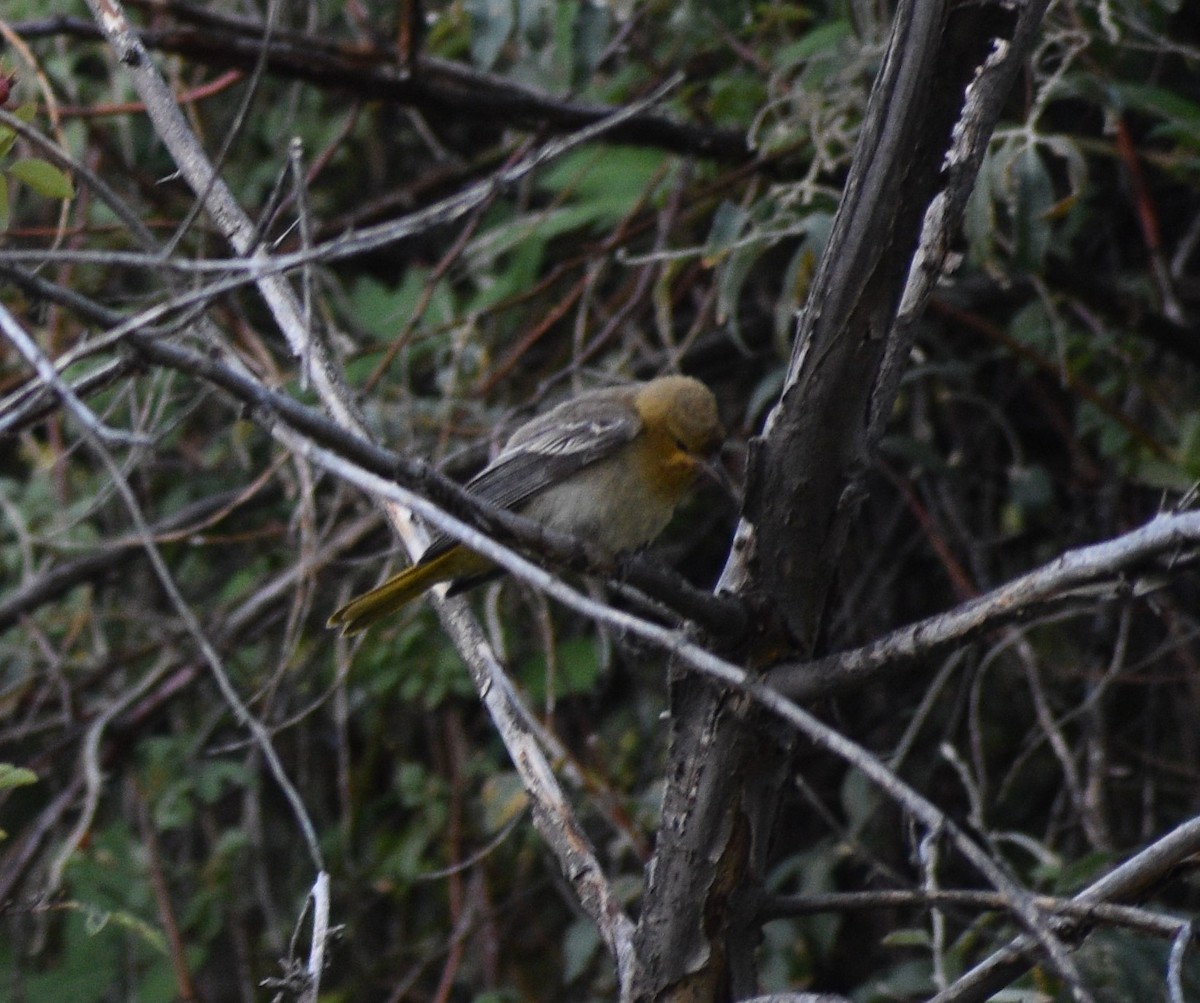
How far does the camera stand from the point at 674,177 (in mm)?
4449

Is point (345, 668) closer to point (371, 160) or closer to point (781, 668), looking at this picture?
point (781, 668)

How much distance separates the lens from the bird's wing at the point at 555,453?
143 inches

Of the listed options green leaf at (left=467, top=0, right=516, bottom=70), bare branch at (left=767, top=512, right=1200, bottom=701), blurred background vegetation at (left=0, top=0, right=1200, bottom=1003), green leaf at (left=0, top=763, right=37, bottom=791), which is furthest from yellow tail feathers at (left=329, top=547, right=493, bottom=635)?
green leaf at (left=467, top=0, right=516, bottom=70)

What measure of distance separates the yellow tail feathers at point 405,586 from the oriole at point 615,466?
0.08 m

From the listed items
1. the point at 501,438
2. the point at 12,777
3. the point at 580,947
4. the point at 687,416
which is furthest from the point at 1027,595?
the point at 580,947

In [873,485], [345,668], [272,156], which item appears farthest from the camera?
[272,156]

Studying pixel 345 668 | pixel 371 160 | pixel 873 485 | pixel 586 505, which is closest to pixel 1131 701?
pixel 873 485

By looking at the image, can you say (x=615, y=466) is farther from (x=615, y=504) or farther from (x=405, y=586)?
(x=405, y=586)

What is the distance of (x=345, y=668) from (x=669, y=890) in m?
1.51

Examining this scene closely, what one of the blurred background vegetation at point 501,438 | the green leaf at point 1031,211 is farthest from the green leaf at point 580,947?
the green leaf at point 1031,211

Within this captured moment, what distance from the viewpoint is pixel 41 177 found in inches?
85.7

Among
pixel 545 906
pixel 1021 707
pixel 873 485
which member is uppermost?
pixel 873 485

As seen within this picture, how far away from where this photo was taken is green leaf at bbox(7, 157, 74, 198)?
217cm

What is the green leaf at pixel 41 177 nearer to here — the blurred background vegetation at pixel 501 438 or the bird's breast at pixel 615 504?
the blurred background vegetation at pixel 501 438
